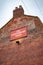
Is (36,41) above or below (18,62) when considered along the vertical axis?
above

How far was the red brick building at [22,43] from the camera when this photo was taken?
18.1 meters

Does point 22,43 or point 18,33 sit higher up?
point 18,33

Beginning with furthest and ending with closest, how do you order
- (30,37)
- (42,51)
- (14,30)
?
(14,30)
(30,37)
(42,51)

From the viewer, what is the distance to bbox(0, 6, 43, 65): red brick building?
59.5ft

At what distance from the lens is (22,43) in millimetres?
19078

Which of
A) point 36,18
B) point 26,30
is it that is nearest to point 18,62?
point 26,30

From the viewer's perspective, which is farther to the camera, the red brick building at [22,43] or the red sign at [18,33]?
the red sign at [18,33]

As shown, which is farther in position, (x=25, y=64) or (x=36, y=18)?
(x=36, y=18)

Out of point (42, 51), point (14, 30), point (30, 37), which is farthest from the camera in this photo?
point (14, 30)

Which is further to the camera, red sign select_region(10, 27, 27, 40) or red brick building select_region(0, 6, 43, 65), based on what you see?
red sign select_region(10, 27, 27, 40)

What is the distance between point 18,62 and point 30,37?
275 cm

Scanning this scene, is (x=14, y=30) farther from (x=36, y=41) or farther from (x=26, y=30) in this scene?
(x=36, y=41)

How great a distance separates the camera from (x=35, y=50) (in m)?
18.2

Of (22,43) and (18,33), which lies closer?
(22,43)
